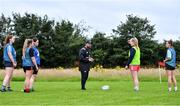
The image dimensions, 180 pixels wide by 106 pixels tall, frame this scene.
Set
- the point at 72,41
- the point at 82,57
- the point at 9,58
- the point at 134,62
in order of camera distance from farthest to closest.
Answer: the point at 72,41
the point at 82,57
the point at 134,62
the point at 9,58

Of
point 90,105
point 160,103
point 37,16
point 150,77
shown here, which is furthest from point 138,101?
point 37,16

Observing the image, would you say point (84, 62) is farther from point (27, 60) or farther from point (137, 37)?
point (137, 37)

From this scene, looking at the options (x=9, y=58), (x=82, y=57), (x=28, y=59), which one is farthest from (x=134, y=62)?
(x=9, y=58)

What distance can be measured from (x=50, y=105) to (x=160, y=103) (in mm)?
2802

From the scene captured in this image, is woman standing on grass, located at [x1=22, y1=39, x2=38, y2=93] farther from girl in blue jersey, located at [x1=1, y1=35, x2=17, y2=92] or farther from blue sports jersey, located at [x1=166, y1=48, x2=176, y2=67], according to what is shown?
blue sports jersey, located at [x1=166, y1=48, x2=176, y2=67]

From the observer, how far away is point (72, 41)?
75812 millimetres

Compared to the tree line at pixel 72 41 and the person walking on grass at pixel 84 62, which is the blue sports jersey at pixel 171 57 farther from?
the tree line at pixel 72 41

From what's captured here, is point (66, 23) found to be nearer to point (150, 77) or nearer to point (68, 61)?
point (68, 61)

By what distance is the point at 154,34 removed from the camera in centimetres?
8344

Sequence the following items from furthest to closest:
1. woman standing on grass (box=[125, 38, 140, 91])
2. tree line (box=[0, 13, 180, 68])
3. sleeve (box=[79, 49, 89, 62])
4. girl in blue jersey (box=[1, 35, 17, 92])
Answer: tree line (box=[0, 13, 180, 68]), sleeve (box=[79, 49, 89, 62]), woman standing on grass (box=[125, 38, 140, 91]), girl in blue jersey (box=[1, 35, 17, 92])

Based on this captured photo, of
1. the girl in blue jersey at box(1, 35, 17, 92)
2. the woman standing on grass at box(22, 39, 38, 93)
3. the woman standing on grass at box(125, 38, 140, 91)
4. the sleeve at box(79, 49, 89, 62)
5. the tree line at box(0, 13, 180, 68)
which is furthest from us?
the tree line at box(0, 13, 180, 68)

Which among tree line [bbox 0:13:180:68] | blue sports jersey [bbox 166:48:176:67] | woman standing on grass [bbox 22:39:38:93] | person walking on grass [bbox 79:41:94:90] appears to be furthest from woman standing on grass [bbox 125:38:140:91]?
tree line [bbox 0:13:180:68]

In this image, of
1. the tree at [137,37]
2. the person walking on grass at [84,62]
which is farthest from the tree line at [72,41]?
the person walking on grass at [84,62]

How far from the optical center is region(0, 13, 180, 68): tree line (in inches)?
2862
